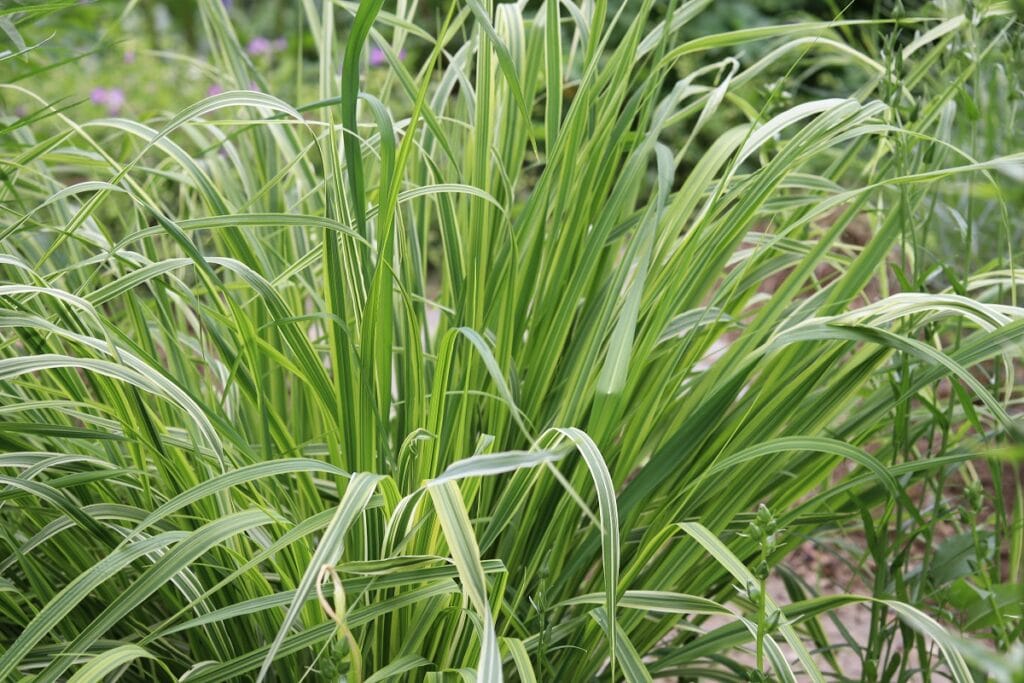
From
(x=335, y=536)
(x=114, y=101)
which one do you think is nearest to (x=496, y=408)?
(x=335, y=536)

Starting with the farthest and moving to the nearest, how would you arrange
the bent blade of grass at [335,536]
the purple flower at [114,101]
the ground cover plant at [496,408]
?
the purple flower at [114,101] < the ground cover plant at [496,408] < the bent blade of grass at [335,536]

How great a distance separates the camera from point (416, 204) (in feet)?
5.16

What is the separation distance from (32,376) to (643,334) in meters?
0.83

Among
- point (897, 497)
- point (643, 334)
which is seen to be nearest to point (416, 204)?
point (643, 334)

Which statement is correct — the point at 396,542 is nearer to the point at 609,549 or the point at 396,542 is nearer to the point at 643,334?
the point at 609,549

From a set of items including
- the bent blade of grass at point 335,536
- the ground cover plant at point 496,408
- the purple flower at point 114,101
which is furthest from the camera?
the purple flower at point 114,101

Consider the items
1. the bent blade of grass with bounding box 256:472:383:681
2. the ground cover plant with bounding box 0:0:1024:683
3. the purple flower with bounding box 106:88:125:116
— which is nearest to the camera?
the bent blade of grass with bounding box 256:472:383:681

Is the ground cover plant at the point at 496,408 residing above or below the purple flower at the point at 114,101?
→ below

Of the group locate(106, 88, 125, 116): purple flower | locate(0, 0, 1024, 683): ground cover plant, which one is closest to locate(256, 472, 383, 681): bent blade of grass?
locate(0, 0, 1024, 683): ground cover plant

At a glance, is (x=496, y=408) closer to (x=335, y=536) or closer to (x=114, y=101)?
(x=335, y=536)

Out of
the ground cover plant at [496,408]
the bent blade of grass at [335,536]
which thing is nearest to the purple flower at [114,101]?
the ground cover plant at [496,408]

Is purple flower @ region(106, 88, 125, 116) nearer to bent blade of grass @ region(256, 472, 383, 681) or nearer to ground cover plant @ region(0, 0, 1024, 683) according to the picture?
ground cover plant @ region(0, 0, 1024, 683)

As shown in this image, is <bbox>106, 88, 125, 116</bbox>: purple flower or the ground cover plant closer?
the ground cover plant

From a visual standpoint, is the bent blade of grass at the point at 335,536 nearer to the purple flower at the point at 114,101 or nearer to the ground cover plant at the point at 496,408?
the ground cover plant at the point at 496,408
